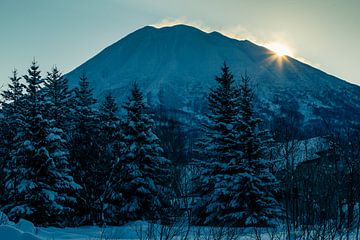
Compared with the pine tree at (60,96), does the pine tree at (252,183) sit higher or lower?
lower

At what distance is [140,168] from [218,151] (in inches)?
174

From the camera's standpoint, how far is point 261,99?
501 ft

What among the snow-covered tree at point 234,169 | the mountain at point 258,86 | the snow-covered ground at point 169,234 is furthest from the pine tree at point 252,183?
the mountain at point 258,86

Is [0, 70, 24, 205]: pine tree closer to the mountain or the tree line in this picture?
the tree line

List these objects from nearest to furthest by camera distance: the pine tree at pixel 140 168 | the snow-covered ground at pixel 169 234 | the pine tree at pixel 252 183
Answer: the snow-covered ground at pixel 169 234 → the pine tree at pixel 252 183 → the pine tree at pixel 140 168

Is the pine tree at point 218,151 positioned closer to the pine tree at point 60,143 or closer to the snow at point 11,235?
the pine tree at point 60,143

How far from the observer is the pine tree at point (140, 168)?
1973 centimetres

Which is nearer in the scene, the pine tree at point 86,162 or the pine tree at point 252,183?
the pine tree at point 252,183

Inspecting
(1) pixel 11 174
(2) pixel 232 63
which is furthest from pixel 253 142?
(2) pixel 232 63

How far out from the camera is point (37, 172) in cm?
1817

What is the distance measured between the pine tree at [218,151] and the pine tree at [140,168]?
6.64ft

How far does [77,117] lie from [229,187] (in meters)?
11.0

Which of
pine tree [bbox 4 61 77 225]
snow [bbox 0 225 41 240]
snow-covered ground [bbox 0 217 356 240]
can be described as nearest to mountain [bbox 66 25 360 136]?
pine tree [bbox 4 61 77 225]

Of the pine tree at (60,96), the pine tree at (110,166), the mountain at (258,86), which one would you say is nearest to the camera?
the pine tree at (110,166)
